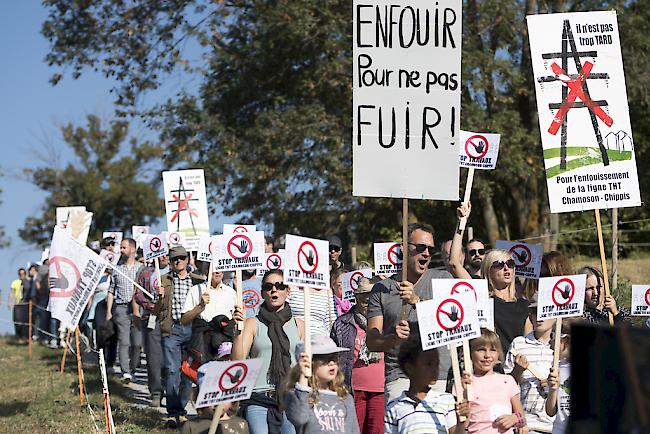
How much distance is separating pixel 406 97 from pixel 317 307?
265 cm

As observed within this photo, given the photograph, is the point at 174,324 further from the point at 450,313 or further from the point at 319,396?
the point at 450,313

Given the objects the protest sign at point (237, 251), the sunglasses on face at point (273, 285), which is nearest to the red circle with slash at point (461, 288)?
the sunglasses on face at point (273, 285)

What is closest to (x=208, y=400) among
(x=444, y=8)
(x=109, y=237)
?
(x=444, y=8)

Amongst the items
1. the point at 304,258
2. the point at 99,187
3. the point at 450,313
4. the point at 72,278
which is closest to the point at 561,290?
the point at 450,313

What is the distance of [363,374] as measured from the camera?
8227 mm

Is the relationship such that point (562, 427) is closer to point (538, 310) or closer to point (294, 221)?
point (538, 310)

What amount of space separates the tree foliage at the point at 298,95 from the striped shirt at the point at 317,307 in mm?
11094

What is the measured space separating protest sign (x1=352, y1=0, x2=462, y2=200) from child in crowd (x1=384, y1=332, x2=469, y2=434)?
1180 mm

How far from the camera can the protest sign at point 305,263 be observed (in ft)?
23.2

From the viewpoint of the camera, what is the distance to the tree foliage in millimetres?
20953

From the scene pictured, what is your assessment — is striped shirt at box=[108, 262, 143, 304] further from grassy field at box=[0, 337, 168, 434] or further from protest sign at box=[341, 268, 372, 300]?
protest sign at box=[341, 268, 372, 300]

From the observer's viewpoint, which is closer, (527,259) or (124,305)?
(527,259)

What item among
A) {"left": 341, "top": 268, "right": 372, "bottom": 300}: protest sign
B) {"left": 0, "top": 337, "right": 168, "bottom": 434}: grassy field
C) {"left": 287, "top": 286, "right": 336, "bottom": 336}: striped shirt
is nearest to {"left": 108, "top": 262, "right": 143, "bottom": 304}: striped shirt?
{"left": 0, "top": 337, "right": 168, "bottom": 434}: grassy field

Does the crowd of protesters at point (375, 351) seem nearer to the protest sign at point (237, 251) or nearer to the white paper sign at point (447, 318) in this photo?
the white paper sign at point (447, 318)
